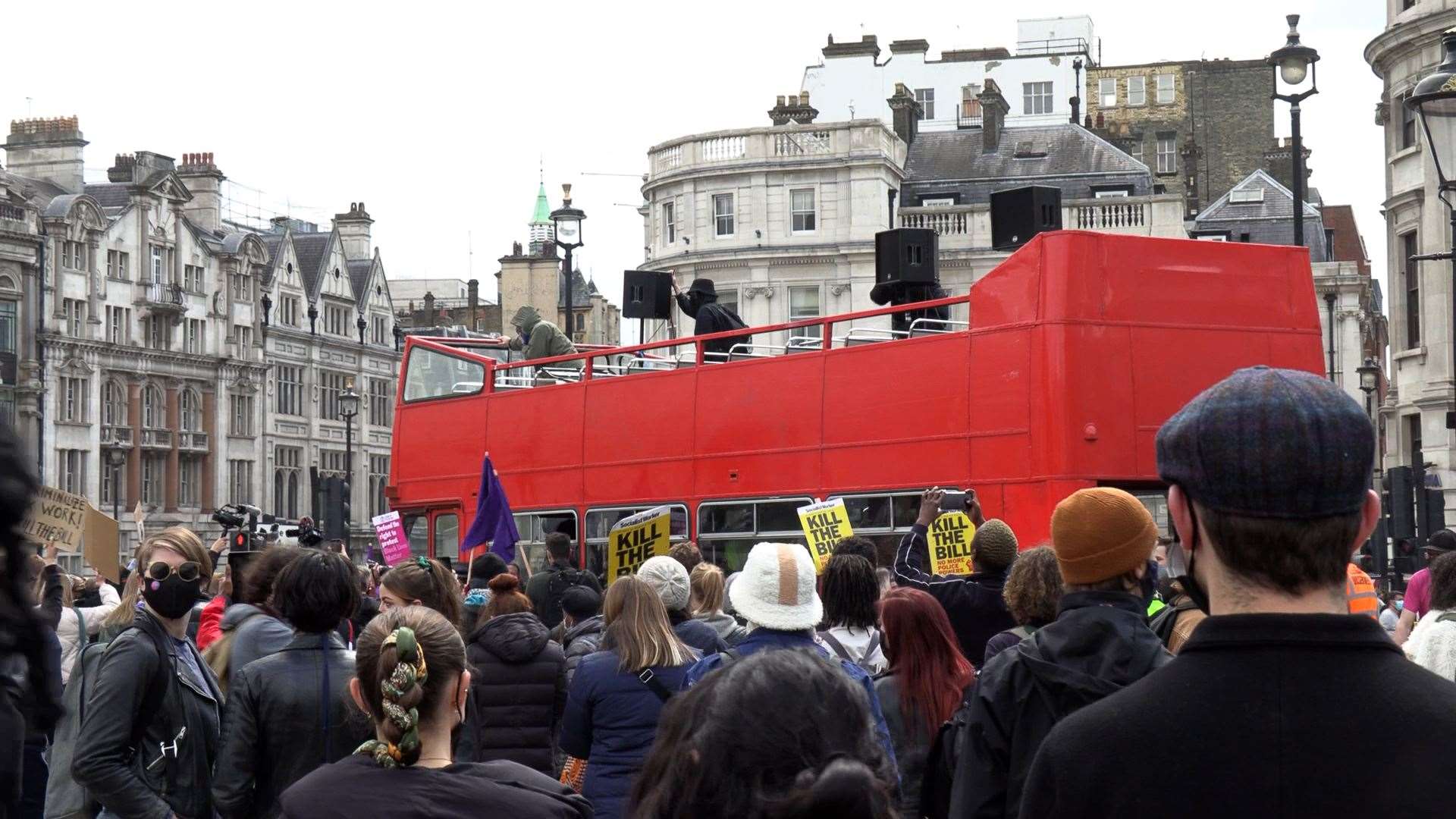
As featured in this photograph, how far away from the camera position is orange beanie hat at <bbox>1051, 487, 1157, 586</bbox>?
4617mm

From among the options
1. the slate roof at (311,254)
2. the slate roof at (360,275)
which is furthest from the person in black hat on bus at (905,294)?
the slate roof at (360,275)

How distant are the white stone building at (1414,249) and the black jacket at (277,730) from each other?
1108 inches

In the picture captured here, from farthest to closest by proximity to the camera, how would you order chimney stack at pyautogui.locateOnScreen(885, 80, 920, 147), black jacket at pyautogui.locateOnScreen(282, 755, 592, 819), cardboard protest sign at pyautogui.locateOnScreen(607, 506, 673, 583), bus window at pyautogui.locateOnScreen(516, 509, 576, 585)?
chimney stack at pyautogui.locateOnScreen(885, 80, 920, 147)
bus window at pyautogui.locateOnScreen(516, 509, 576, 585)
cardboard protest sign at pyautogui.locateOnScreen(607, 506, 673, 583)
black jacket at pyautogui.locateOnScreen(282, 755, 592, 819)

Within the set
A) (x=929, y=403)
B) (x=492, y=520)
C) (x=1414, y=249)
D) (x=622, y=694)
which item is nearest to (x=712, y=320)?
(x=492, y=520)

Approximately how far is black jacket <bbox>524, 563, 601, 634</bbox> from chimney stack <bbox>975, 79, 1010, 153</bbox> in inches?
2016

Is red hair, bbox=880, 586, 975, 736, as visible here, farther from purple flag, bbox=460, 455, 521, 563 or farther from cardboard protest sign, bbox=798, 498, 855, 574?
purple flag, bbox=460, 455, 521, 563

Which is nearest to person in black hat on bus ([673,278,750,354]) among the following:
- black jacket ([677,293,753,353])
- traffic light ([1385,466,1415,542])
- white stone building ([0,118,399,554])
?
Result: black jacket ([677,293,753,353])

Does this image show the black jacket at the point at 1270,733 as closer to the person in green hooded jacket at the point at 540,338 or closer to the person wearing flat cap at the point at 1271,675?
the person wearing flat cap at the point at 1271,675

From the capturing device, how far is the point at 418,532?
72.3 feet

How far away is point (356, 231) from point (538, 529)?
63986 mm

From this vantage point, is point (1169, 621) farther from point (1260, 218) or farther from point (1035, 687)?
point (1260, 218)

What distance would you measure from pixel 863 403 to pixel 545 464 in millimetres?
5016

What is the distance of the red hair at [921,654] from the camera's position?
6270 mm

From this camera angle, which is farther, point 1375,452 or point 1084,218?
point 1084,218
